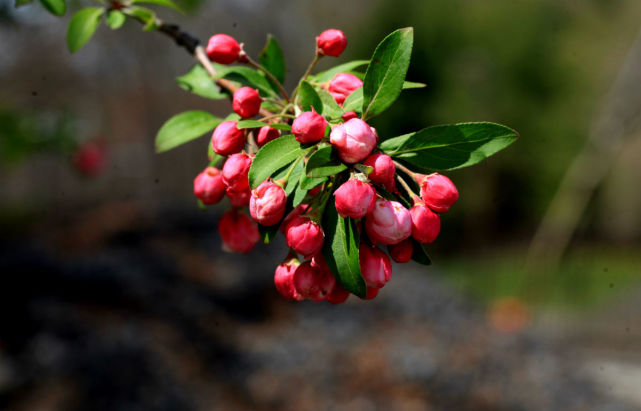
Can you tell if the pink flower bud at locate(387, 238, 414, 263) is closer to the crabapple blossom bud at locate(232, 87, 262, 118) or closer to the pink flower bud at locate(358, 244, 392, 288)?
the pink flower bud at locate(358, 244, 392, 288)

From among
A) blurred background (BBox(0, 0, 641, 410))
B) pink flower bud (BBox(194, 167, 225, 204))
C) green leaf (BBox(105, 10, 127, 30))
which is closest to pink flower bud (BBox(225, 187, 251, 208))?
pink flower bud (BBox(194, 167, 225, 204))

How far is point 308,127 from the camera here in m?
0.44

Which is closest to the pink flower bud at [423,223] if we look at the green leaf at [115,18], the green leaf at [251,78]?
the green leaf at [251,78]

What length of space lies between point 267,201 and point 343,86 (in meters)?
0.16

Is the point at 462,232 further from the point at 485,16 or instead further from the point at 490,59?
the point at 485,16

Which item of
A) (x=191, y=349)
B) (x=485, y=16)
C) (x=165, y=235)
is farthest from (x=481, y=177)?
(x=191, y=349)

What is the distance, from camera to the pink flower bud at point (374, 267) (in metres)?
0.48

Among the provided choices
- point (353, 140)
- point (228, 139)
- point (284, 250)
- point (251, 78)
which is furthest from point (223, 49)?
point (284, 250)

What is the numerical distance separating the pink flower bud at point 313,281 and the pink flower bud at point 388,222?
0.07 metres

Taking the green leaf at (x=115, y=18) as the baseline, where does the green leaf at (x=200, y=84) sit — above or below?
below

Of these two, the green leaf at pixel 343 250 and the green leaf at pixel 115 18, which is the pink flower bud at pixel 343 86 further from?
the green leaf at pixel 115 18

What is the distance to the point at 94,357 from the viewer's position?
2.74 m

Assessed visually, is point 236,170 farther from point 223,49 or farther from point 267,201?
point 223,49

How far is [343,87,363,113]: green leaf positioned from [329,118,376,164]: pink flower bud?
75 millimetres
